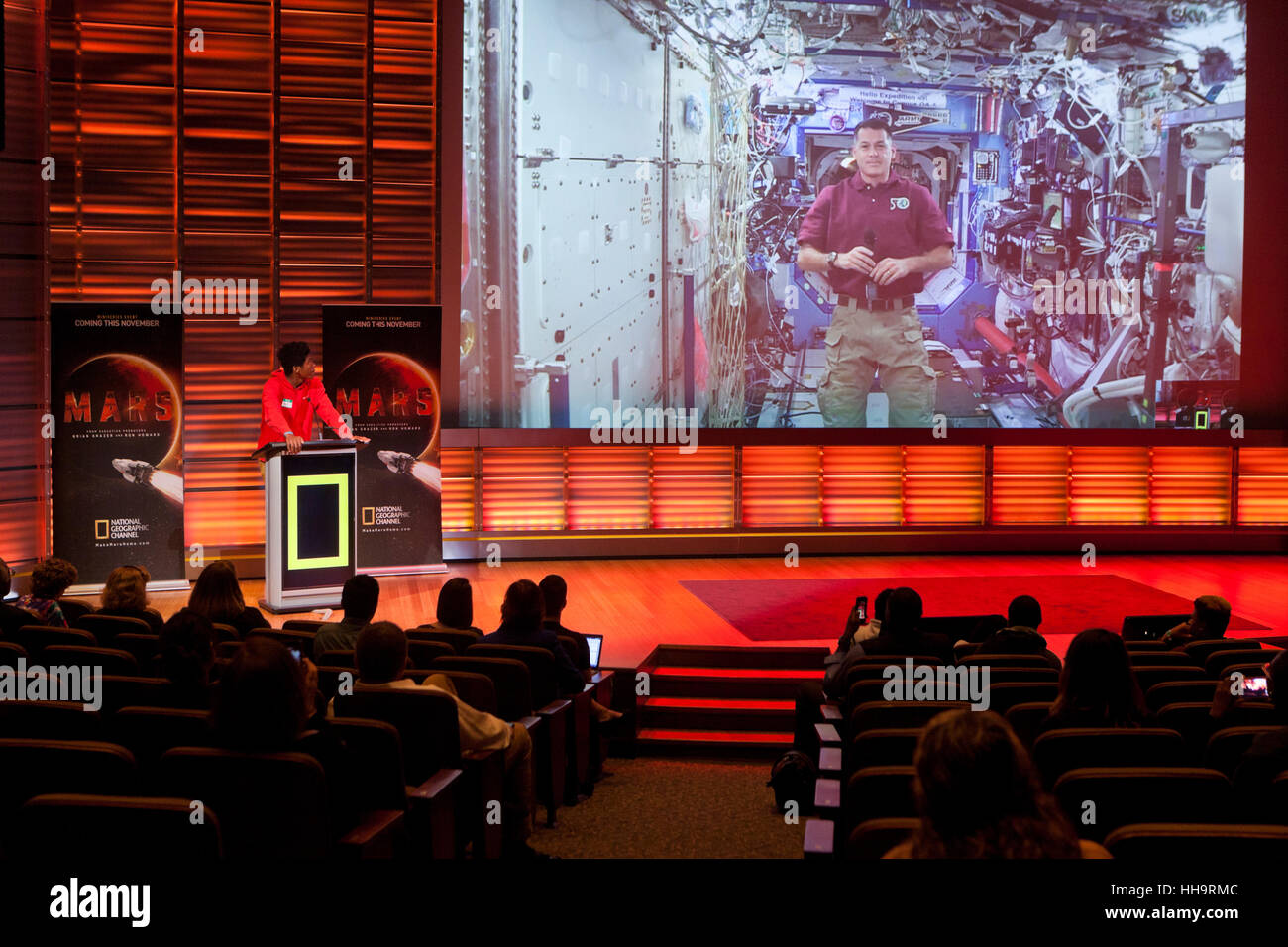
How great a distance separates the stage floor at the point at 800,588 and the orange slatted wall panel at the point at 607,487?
0.41m

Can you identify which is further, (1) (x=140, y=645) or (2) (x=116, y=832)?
(1) (x=140, y=645)

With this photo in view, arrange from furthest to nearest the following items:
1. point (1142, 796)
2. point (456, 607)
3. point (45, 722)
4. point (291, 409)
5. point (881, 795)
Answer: point (291, 409), point (456, 607), point (45, 722), point (881, 795), point (1142, 796)

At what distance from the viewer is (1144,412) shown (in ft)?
35.5

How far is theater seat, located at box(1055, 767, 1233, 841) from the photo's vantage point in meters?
2.31

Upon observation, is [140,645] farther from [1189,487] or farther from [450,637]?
[1189,487]

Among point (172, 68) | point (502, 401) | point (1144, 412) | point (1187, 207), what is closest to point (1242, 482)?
point (1144, 412)

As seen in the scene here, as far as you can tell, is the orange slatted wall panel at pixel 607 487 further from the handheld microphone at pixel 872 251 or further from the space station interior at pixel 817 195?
the handheld microphone at pixel 872 251

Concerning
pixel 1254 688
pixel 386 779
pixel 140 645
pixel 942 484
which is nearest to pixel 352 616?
pixel 140 645

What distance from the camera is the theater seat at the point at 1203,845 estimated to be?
1.89 metres

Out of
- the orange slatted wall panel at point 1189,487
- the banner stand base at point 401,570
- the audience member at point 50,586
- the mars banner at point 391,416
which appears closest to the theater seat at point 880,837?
the audience member at point 50,586

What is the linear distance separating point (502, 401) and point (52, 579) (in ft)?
18.4

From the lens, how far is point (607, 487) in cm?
1045

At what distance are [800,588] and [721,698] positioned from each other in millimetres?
2759
